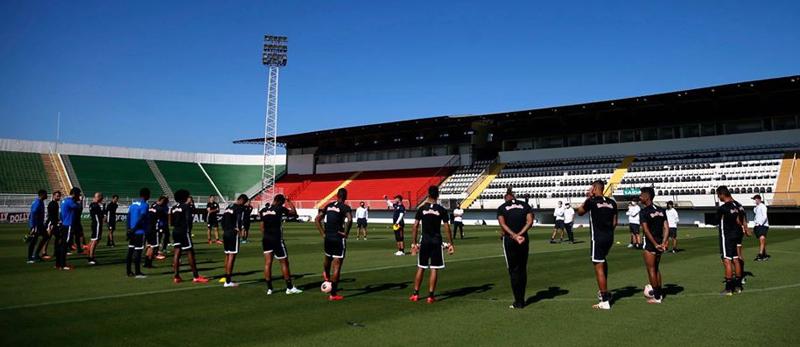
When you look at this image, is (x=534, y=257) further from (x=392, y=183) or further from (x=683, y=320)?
(x=392, y=183)

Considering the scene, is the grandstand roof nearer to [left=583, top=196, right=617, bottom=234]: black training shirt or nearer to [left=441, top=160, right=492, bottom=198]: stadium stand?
[left=441, top=160, right=492, bottom=198]: stadium stand

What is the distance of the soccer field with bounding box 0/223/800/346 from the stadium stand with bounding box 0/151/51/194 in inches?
2123

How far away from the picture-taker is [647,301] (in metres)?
9.34

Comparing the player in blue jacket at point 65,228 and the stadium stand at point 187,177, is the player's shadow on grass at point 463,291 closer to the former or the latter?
the player in blue jacket at point 65,228

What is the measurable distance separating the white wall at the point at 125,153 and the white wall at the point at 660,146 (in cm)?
4136

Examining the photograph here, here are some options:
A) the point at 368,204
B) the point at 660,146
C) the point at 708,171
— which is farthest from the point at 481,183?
the point at 708,171

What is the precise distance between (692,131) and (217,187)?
54.1 m

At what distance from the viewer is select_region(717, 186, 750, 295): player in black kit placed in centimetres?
1042

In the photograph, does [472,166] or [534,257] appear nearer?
[534,257]

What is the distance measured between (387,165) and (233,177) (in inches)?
972

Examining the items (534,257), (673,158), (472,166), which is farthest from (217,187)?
(534,257)

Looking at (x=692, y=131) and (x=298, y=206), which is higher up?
(x=692, y=131)

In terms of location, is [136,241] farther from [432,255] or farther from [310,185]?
[310,185]

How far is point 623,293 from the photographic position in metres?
10.3
